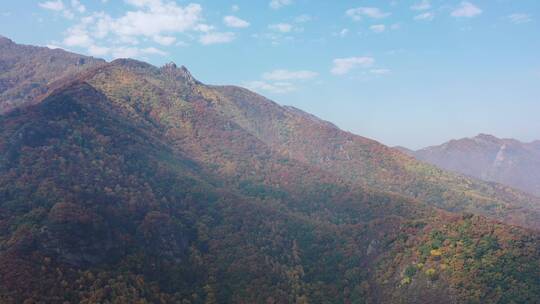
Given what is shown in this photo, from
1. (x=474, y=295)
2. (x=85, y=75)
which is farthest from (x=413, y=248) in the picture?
(x=85, y=75)

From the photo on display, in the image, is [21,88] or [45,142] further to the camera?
[21,88]

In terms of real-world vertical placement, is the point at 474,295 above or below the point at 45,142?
below

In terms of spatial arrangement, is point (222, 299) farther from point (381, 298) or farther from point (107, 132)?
point (107, 132)

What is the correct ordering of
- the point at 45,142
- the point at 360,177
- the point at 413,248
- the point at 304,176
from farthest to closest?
the point at 360,177, the point at 304,176, the point at 45,142, the point at 413,248

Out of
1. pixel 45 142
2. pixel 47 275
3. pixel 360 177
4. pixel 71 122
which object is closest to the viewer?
pixel 47 275

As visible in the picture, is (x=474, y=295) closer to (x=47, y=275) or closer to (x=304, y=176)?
(x=47, y=275)

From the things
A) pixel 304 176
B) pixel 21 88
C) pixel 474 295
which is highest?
pixel 21 88

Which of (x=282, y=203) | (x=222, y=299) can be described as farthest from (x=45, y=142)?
(x=282, y=203)
